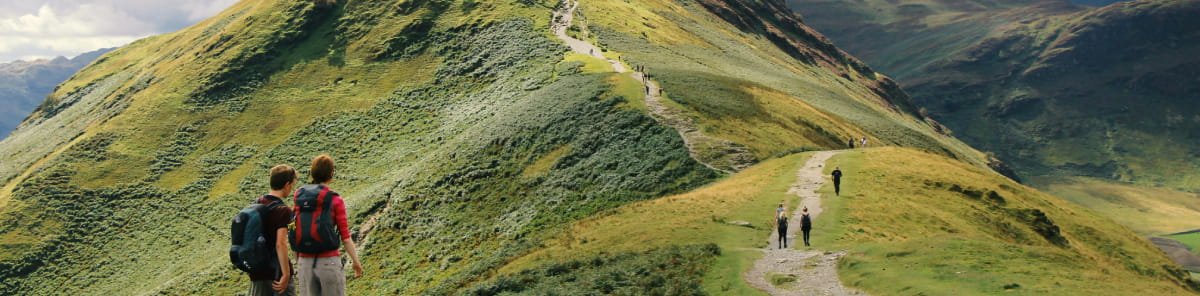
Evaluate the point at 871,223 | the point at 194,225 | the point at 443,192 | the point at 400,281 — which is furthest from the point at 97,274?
the point at 871,223

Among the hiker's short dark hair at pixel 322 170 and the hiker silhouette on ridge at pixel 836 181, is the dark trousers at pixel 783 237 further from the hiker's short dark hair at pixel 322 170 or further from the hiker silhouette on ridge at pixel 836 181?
the hiker's short dark hair at pixel 322 170

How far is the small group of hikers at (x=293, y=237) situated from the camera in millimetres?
9820

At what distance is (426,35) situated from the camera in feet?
347

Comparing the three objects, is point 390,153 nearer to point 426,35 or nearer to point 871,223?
point 426,35

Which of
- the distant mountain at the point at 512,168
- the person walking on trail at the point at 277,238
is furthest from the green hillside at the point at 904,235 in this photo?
the person walking on trail at the point at 277,238

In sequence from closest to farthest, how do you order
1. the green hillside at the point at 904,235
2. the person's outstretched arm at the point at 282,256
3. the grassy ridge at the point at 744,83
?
1. the person's outstretched arm at the point at 282,256
2. the green hillside at the point at 904,235
3. the grassy ridge at the point at 744,83

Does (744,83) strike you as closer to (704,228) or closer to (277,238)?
(704,228)

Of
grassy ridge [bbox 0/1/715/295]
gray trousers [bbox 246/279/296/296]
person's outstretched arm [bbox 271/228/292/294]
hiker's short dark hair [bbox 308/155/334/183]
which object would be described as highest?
hiker's short dark hair [bbox 308/155/334/183]

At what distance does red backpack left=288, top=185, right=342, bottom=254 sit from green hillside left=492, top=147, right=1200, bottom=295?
42.2 feet

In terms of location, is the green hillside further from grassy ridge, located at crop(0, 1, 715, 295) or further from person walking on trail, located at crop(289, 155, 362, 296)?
person walking on trail, located at crop(289, 155, 362, 296)

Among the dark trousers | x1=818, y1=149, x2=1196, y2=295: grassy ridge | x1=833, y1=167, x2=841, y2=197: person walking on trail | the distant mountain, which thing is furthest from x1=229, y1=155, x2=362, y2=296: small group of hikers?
x1=833, y1=167, x2=841, y2=197: person walking on trail

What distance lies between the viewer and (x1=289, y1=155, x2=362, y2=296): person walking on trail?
397 inches

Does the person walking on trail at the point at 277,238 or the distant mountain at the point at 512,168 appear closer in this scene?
the person walking on trail at the point at 277,238

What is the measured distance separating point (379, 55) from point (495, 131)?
49.5 metres
